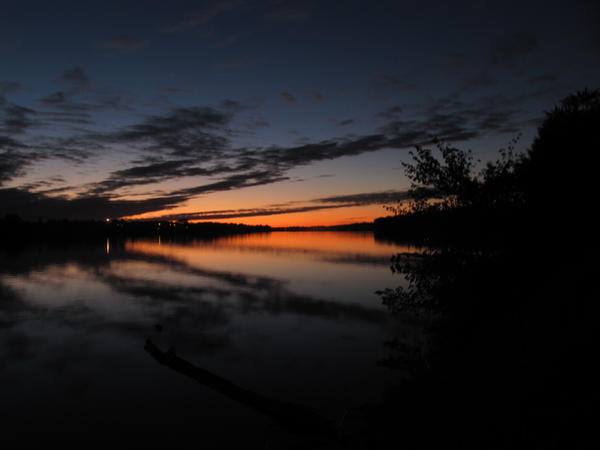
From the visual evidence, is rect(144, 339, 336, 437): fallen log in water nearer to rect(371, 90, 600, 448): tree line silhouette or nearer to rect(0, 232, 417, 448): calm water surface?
rect(0, 232, 417, 448): calm water surface

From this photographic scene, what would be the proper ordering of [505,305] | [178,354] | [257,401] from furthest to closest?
[178,354] < [505,305] < [257,401]

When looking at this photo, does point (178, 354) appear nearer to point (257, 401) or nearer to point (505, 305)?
point (257, 401)

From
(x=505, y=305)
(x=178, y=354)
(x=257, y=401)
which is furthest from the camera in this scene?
(x=178, y=354)

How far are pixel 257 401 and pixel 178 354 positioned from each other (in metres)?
14.1

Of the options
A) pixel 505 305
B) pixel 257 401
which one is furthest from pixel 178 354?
pixel 505 305

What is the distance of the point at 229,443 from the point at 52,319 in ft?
73.8

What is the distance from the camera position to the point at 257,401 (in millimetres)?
7125

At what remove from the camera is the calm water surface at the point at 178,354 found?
1254 cm

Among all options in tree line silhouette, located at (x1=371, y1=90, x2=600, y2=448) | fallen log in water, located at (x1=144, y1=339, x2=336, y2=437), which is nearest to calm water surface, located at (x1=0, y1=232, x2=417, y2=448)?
fallen log in water, located at (x1=144, y1=339, x2=336, y2=437)

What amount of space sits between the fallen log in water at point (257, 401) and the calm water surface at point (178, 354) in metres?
0.67

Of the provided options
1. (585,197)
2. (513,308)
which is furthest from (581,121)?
(513,308)

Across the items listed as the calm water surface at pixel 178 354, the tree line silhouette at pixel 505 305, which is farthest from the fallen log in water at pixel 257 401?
the tree line silhouette at pixel 505 305

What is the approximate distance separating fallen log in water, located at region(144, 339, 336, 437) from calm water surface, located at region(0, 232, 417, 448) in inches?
26.2

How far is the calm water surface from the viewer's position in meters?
12.5
